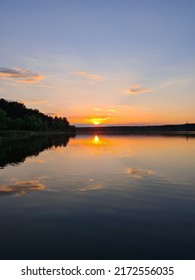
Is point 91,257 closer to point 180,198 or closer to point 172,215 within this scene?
point 172,215

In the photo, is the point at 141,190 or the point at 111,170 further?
the point at 111,170

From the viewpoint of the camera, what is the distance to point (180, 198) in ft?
71.3

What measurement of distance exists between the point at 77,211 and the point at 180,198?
8186 millimetres

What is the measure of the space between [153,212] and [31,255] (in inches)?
345

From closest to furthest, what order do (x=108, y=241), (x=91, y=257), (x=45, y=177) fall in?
(x=91, y=257) → (x=108, y=241) → (x=45, y=177)

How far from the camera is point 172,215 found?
Result: 17531mm

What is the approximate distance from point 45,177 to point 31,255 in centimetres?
1966

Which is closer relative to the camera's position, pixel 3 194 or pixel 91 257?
pixel 91 257

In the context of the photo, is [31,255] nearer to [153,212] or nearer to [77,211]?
[77,211]

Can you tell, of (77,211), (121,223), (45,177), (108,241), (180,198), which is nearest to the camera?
(108,241)

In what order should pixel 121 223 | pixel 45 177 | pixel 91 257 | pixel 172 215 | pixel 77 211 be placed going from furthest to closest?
1. pixel 45 177
2. pixel 77 211
3. pixel 172 215
4. pixel 121 223
5. pixel 91 257
